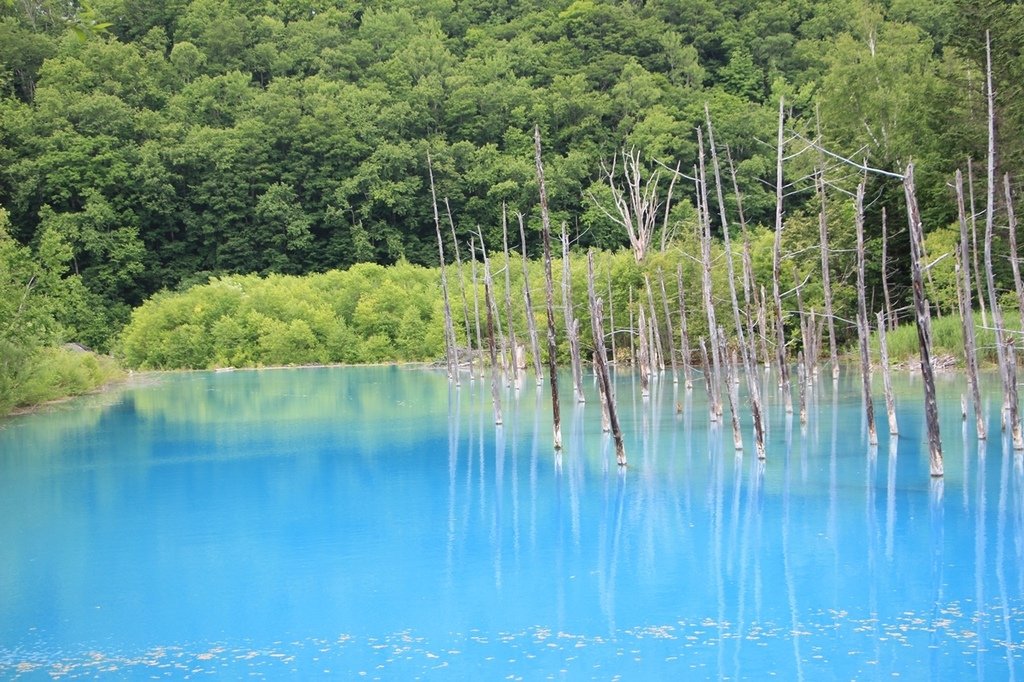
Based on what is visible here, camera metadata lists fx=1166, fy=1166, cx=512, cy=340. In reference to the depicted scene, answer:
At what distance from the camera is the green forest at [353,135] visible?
5806 cm

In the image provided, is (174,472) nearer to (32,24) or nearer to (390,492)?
(390,492)

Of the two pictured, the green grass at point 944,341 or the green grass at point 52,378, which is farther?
the green grass at point 944,341

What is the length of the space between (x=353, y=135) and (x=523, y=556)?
62.8 metres

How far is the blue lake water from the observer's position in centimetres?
1102

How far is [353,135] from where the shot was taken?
246 ft

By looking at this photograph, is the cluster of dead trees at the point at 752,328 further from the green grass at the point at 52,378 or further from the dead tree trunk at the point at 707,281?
the green grass at the point at 52,378

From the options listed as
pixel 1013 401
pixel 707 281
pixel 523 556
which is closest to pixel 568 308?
pixel 707 281

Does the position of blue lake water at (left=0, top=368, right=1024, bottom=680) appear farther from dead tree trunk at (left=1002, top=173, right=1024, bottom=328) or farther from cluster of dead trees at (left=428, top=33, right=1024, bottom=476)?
dead tree trunk at (left=1002, top=173, right=1024, bottom=328)

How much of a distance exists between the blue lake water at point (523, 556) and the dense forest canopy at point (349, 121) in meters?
39.3

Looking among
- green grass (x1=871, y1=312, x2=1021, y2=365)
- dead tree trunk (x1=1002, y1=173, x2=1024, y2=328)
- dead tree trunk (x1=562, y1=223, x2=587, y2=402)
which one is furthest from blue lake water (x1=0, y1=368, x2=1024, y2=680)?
green grass (x1=871, y1=312, x2=1021, y2=365)

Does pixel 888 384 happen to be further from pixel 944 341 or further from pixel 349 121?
pixel 349 121

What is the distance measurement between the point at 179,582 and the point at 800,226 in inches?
1308

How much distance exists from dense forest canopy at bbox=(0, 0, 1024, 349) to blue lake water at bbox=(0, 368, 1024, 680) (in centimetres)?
3927

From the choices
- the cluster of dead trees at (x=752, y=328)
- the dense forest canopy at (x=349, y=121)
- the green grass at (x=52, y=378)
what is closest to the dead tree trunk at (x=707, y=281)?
the cluster of dead trees at (x=752, y=328)
